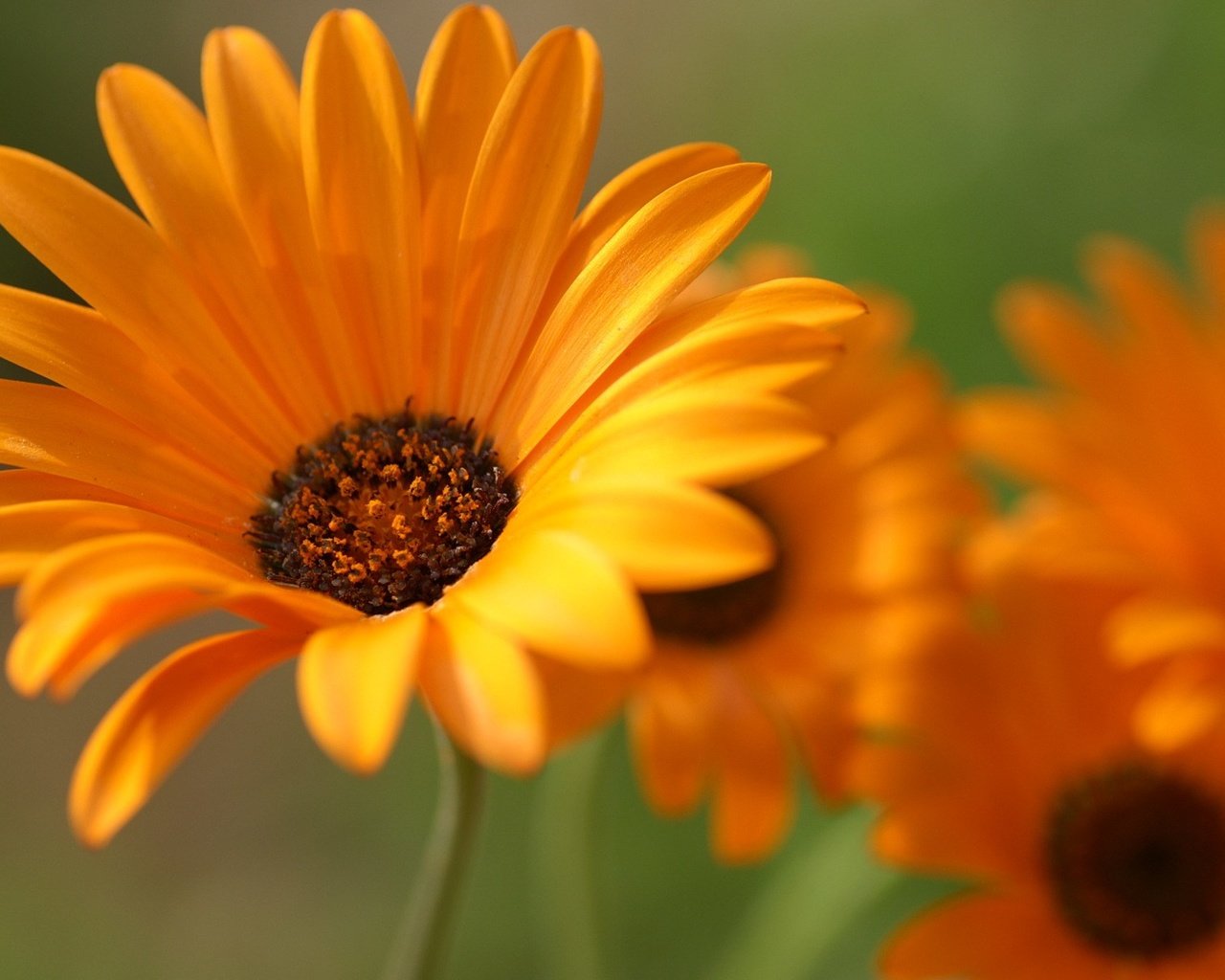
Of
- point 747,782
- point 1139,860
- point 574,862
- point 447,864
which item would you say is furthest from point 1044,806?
point 447,864

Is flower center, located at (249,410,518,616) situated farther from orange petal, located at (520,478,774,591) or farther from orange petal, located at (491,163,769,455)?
orange petal, located at (520,478,774,591)

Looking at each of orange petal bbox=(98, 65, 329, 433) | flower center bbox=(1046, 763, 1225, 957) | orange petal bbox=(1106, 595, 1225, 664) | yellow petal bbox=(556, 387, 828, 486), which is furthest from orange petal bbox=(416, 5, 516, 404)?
flower center bbox=(1046, 763, 1225, 957)

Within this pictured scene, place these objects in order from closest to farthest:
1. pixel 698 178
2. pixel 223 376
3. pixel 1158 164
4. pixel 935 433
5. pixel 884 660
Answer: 1. pixel 698 178
2. pixel 223 376
3. pixel 884 660
4. pixel 935 433
5. pixel 1158 164

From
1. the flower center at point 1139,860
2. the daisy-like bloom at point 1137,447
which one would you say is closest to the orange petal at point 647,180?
the daisy-like bloom at point 1137,447

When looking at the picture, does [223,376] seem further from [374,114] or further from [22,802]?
[22,802]

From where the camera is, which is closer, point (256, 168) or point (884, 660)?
point (256, 168)

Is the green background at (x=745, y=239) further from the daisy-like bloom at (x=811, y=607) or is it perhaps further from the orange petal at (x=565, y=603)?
the orange petal at (x=565, y=603)

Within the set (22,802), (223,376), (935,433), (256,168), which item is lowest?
(22,802)

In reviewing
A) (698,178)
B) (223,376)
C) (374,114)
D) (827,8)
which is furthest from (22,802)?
(827,8)

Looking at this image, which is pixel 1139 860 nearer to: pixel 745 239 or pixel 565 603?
pixel 565 603
